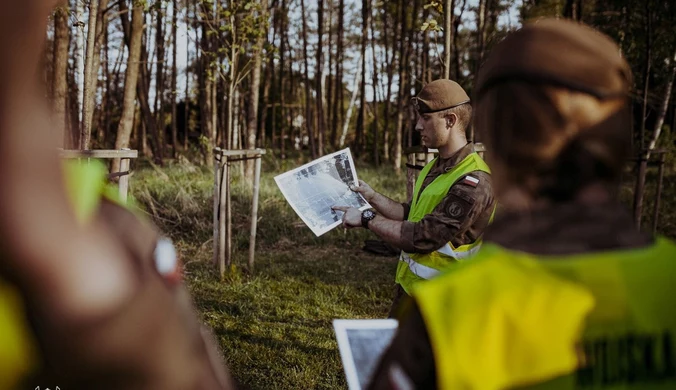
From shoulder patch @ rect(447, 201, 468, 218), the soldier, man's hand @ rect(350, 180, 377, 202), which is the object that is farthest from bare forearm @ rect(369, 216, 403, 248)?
man's hand @ rect(350, 180, 377, 202)

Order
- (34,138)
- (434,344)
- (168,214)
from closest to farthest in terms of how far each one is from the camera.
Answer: (34,138), (434,344), (168,214)

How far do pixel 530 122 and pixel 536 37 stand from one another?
130 millimetres

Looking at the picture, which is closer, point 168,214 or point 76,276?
point 76,276

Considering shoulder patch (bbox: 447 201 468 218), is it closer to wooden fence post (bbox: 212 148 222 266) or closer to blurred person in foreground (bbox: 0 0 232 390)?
blurred person in foreground (bbox: 0 0 232 390)

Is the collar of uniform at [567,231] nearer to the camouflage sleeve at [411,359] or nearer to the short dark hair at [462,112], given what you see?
the camouflage sleeve at [411,359]

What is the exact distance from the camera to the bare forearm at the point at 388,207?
3.24 m

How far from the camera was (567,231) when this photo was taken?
89 cm

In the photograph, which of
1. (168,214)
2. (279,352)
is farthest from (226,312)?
(168,214)

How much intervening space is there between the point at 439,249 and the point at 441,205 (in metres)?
0.23

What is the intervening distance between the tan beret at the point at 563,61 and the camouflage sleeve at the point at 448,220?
1.70 metres

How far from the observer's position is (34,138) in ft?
1.24

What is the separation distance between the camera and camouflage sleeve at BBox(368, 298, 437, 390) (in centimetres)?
83

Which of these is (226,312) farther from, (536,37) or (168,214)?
(536,37)

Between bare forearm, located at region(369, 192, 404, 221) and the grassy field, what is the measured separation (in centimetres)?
144
